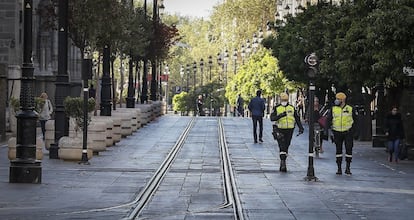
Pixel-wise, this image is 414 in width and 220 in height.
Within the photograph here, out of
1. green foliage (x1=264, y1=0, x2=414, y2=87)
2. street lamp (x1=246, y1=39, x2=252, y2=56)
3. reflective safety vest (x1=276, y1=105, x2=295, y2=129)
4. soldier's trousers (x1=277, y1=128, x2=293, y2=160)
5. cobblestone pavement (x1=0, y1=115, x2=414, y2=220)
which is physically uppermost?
street lamp (x1=246, y1=39, x2=252, y2=56)

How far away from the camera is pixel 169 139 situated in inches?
1534

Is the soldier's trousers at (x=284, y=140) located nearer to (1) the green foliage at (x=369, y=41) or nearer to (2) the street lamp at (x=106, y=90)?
(1) the green foliage at (x=369, y=41)

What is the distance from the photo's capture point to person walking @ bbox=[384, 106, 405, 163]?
2923cm

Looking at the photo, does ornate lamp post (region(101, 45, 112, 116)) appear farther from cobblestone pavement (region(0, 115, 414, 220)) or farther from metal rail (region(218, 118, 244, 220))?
metal rail (region(218, 118, 244, 220))

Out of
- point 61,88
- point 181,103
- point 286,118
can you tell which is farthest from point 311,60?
point 181,103

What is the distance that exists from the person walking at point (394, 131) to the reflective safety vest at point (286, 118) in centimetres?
523

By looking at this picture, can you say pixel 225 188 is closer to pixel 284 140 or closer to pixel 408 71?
pixel 284 140

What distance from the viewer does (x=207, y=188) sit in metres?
20.5

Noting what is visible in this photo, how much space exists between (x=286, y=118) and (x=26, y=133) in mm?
6747

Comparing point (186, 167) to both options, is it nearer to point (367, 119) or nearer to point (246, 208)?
point (246, 208)

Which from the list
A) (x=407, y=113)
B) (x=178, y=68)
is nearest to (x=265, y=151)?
(x=407, y=113)

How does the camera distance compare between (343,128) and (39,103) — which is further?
(39,103)

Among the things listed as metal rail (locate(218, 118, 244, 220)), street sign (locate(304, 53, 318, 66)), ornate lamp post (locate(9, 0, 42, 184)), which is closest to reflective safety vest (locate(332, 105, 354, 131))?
street sign (locate(304, 53, 318, 66))

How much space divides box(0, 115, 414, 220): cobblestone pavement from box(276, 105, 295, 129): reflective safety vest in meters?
1.14
